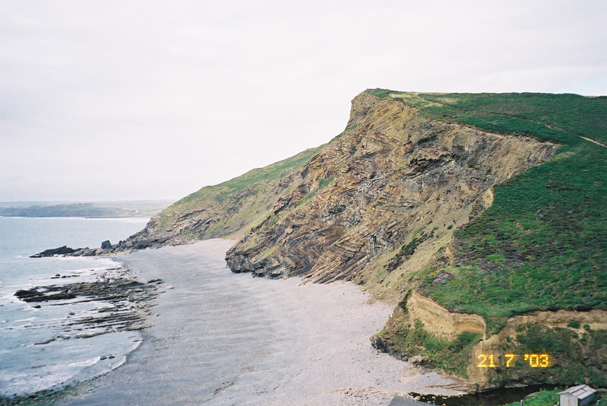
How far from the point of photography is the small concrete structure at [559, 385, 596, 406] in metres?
13.0

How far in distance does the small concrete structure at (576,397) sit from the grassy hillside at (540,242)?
5.05m

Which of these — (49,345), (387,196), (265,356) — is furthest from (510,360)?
(49,345)

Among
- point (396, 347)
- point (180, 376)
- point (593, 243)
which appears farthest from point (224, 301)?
point (593, 243)

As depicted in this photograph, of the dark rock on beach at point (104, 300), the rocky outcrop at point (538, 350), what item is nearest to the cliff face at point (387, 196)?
the rocky outcrop at point (538, 350)

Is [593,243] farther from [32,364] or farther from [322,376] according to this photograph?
[32,364]

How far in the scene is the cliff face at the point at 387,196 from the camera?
113ft

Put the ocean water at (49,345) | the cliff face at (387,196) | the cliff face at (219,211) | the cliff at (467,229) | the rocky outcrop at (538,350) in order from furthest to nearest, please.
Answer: the cliff face at (219,211)
the cliff face at (387,196)
the ocean water at (49,345)
the cliff at (467,229)
the rocky outcrop at (538,350)

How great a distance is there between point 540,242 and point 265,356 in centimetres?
1841

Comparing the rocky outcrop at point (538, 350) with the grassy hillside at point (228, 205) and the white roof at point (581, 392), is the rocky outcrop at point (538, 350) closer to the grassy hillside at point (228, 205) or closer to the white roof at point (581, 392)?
the white roof at point (581, 392)

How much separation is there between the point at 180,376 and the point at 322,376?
9.03 metres

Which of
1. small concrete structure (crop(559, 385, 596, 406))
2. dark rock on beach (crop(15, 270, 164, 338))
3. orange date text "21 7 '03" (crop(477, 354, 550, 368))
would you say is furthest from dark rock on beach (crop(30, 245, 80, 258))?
small concrete structure (crop(559, 385, 596, 406))

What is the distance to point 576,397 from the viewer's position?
13.0 m

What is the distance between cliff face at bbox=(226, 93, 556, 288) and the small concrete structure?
1668 cm

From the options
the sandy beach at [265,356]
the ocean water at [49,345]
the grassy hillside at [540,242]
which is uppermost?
the grassy hillside at [540,242]
